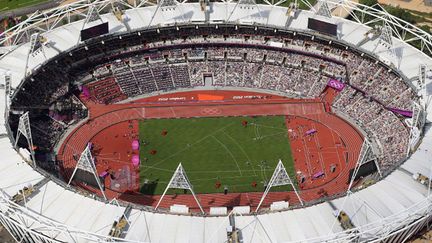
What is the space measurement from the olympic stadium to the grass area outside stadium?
0.98 feet

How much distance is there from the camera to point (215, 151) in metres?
92.9

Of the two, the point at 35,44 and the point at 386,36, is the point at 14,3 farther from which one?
the point at 386,36

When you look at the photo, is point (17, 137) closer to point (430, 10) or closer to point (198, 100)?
point (198, 100)

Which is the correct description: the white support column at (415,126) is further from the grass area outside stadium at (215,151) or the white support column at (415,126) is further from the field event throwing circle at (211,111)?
the field event throwing circle at (211,111)

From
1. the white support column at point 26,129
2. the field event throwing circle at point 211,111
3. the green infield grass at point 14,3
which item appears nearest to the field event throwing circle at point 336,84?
the field event throwing circle at point 211,111

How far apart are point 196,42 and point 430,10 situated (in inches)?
2738

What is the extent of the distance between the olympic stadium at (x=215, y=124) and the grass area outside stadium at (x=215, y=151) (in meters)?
0.30

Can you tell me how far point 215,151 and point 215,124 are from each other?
8.08m

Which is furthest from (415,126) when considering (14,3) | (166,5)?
(14,3)

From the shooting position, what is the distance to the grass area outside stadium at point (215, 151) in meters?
86.8

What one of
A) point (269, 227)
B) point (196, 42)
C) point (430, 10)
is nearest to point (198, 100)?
point (196, 42)

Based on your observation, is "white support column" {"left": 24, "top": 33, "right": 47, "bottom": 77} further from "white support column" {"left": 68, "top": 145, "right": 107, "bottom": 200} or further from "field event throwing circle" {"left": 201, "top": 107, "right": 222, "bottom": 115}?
"field event throwing circle" {"left": 201, "top": 107, "right": 222, "bottom": 115}

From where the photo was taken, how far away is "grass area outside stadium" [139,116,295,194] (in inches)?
3418

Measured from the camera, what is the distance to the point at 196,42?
106 m
